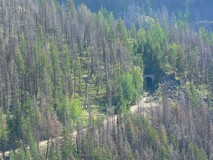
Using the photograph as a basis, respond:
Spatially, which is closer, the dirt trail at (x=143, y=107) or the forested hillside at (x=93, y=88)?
the forested hillside at (x=93, y=88)

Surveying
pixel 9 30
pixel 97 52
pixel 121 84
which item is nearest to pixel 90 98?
pixel 121 84

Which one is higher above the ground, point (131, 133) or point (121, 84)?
point (121, 84)

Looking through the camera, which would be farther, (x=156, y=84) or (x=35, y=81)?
(x=156, y=84)

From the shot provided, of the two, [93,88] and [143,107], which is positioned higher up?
[93,88]

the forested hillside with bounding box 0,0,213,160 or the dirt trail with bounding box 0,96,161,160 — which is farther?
the dirt trail with bounding box 0,96,161,160

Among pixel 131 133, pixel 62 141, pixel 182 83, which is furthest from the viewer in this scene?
pixel 182 83

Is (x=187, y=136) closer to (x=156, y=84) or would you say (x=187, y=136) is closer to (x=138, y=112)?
(x=138, y=112)

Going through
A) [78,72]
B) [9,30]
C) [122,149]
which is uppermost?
[9,30]

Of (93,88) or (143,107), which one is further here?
(93,88)
